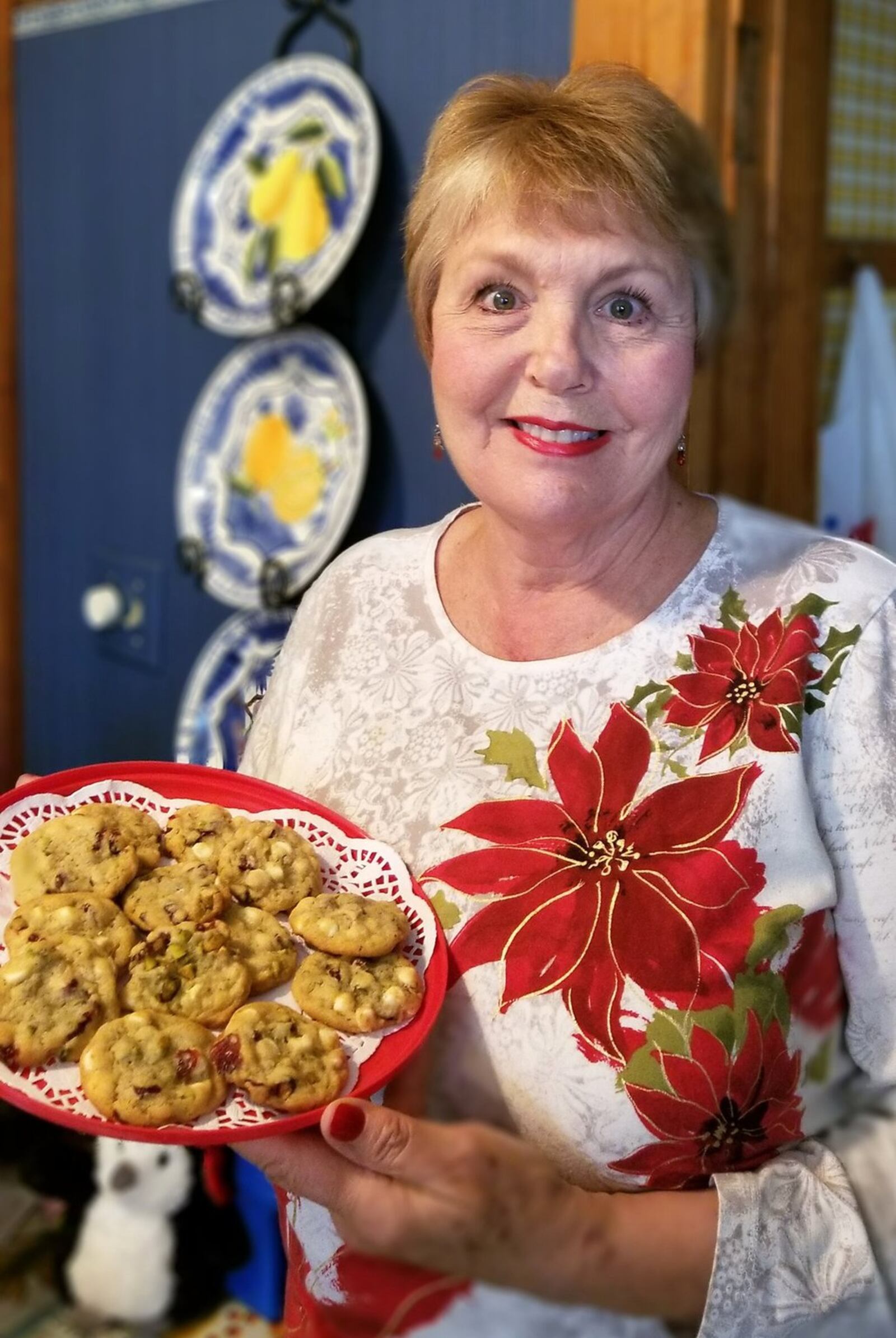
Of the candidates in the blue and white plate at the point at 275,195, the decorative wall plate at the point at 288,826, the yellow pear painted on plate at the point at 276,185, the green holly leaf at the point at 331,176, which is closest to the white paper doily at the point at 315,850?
the decorative wall plate at the point at 288,826

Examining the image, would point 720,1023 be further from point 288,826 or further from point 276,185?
point 276,185

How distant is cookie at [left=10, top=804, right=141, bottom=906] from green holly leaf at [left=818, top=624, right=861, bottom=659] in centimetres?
37

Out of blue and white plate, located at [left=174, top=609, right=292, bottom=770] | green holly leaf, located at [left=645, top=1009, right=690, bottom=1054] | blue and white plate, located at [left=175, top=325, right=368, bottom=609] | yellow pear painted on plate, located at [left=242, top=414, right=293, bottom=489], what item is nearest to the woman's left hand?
green holly leaf, located at [left=645, top=1009, right=690, bottom=1054]

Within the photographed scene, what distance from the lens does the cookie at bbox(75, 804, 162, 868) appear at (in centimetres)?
64

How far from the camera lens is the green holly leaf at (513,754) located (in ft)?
2.16

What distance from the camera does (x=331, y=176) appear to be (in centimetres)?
94

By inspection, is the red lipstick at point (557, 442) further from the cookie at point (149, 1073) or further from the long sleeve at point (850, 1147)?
the cookie at point (149, 1073)

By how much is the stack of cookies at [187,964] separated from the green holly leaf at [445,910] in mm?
19

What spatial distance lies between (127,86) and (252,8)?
0.10 meters

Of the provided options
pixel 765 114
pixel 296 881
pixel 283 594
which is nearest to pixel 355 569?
pixel 283 594

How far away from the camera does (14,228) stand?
0.90 metres

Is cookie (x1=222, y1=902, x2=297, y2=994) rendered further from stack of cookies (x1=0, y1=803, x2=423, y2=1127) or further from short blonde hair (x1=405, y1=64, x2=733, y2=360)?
short blonde hair (x1=405, y1=64, x2=733, y2=360)

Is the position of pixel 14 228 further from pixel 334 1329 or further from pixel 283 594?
pixel 334 1329

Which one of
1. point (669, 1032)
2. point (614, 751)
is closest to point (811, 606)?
point (614, 751)
